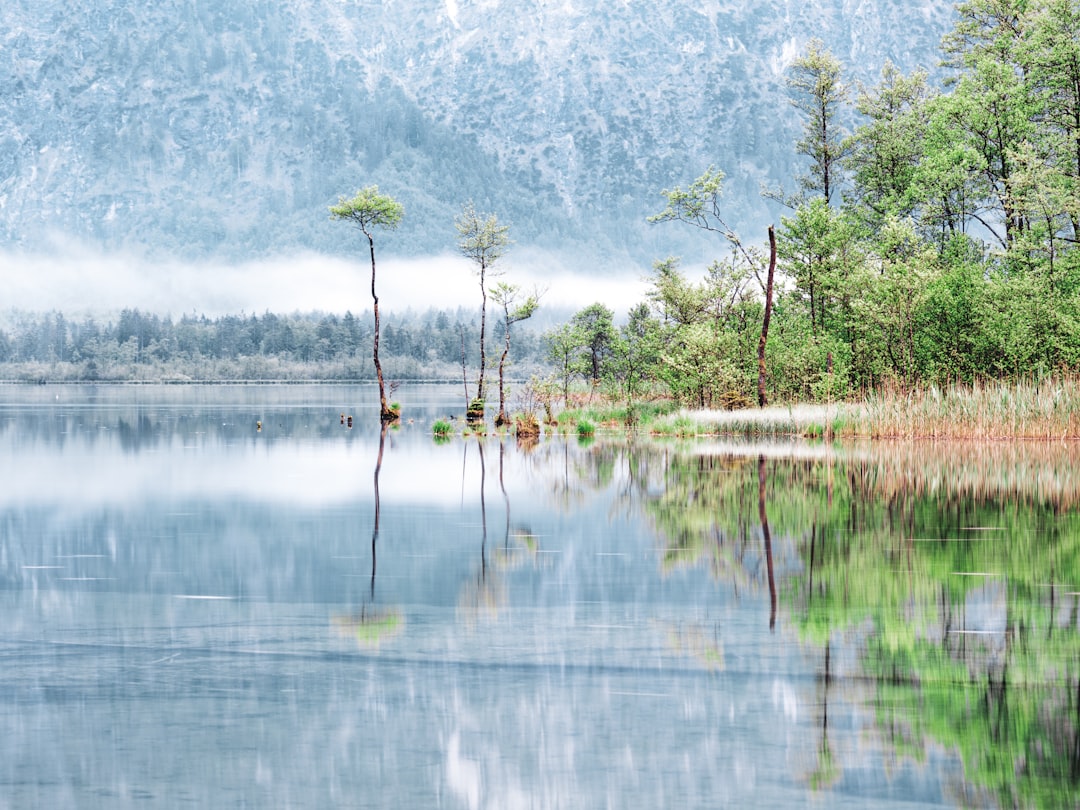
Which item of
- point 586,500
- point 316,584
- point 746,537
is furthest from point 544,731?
point 586,500

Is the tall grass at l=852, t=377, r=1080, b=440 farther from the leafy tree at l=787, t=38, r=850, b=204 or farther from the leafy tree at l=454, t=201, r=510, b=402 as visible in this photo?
the leafy tree at l=454, t=201, r=510, b=402

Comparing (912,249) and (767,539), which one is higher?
(912,249)

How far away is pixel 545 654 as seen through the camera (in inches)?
379

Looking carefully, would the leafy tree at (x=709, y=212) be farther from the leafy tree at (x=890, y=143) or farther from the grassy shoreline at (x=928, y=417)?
the leafy tree at (x=890, y=143)

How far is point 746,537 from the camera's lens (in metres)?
16.7

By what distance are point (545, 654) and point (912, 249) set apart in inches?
2111

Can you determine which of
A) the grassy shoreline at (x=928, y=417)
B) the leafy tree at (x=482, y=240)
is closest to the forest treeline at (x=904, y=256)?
the leafy tree at (x=482, y=240)

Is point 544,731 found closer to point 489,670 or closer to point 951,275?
point 489,670

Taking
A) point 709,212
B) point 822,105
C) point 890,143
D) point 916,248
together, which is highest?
point 822,105

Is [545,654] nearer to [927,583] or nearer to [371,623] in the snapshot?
[371,623]

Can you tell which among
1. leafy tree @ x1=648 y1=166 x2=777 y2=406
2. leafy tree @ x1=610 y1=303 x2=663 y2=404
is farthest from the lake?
leafy tree @ x1=610 y1=303 x2=663 y2=404

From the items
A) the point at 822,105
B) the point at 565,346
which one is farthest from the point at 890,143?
the point at 565,346

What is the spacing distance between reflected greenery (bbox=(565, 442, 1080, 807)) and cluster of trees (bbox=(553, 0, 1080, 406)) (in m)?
20.6

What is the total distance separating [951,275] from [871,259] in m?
5.20
